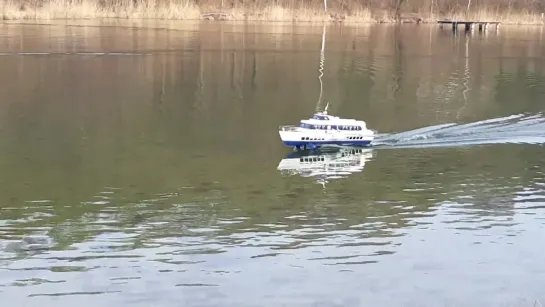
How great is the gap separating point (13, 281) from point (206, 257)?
14.6 feet

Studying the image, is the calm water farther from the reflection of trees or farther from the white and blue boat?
the white and blue boat

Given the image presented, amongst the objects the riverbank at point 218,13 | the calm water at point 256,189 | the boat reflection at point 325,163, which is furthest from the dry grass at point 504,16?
the boat reflection at point 325,163

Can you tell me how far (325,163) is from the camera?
32.2 m

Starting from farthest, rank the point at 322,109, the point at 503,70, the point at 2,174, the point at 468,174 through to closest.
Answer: the point at 503,70, the point at 322,109, the point at 468,174, the point at 2,174

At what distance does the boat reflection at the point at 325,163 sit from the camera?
3019 centimetres

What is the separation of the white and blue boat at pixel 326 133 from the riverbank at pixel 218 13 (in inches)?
2213

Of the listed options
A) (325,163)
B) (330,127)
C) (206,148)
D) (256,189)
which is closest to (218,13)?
(330,127)

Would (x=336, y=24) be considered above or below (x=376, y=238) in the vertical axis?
above

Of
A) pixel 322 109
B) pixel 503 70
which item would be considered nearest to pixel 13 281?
pixel 322 109

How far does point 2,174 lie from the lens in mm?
27891

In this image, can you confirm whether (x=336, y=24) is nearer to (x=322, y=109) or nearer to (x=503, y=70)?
(x=503, y=70)

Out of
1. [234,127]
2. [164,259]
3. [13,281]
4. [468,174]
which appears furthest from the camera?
[234,127]

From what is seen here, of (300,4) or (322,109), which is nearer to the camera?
(322,109)

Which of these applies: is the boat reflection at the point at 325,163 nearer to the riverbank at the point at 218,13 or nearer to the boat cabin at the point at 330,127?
the boat cabin at the point at 330,127
